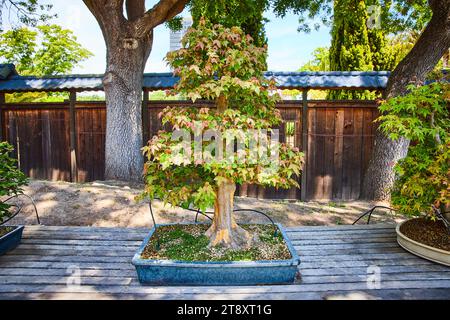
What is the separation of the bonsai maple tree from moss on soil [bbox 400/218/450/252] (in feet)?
4.20

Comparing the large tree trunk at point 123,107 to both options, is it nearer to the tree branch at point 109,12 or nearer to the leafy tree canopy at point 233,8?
the tree branch at point 109,12

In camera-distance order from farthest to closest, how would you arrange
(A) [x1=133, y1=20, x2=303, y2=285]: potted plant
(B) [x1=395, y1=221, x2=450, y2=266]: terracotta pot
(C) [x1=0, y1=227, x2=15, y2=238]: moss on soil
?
(C) [x1=0, y1=227, x2=15, y2=238]: moss on soil
(B) [x1=395, y1=221, x2=450, y2=266]: terracotta pot
(A) [x1=133, y1=20, x2=303, y2=285]: potted plant

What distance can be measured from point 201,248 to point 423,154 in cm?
208

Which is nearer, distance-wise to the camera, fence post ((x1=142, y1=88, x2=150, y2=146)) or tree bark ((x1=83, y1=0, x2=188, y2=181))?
tree bark ((x1=83, y1=0, x2=188, y2=181))

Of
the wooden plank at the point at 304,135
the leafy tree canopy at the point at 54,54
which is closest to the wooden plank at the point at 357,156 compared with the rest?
the wooden plank at the point at 304,135

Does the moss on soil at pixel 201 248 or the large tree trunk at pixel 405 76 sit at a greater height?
the large tree trunk at pixel 405 76

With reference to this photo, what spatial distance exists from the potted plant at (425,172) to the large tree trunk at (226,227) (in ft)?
4.52

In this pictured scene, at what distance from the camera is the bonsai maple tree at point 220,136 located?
7.61 ft

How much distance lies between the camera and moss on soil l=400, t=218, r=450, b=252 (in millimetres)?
2711

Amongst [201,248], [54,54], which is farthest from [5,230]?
[54,54]

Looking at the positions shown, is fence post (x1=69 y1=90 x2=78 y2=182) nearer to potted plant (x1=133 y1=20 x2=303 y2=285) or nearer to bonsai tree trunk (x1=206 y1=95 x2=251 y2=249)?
potted plant (x1=133 y1=20 x2=303 y2=285)

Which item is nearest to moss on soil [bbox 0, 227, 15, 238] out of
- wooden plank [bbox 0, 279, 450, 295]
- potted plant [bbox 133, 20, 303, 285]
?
wooden plank [bbox 0, 279, 450, 295]

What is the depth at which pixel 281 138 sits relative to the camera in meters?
6.14
